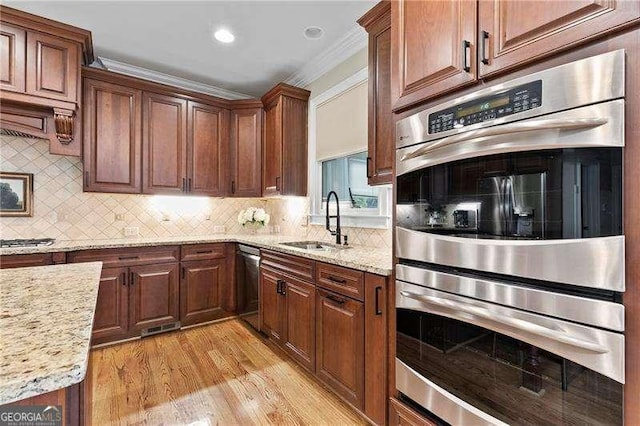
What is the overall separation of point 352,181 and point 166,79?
2467mm

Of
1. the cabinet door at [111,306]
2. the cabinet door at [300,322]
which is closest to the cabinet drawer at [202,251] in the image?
the cabinet door at [111,306]

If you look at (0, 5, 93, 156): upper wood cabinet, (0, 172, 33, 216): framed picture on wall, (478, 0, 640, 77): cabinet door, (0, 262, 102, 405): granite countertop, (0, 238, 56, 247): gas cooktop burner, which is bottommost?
(0, 262, 102, 405): granite countertop

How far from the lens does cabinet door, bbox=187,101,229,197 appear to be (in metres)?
3.45

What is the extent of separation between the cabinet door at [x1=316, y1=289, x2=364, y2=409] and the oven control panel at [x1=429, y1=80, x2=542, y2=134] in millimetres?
1042

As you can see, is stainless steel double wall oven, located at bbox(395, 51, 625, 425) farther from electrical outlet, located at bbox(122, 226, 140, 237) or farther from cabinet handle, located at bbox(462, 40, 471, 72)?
electrical outlet, located at bbox(122, 226, 140, 237)

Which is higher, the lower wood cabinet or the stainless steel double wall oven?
the stainless steel double wall oven

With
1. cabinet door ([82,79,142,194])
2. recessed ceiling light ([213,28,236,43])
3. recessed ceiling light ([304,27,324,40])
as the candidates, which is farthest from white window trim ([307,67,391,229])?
cabinet door ([82,79,142,194])

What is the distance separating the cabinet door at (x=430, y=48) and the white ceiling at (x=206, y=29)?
1.09 m

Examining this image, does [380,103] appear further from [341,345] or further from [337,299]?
[341,345]

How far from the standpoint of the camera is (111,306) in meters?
2.80

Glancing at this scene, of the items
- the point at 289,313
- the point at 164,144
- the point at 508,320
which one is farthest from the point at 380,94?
the point at 164,144

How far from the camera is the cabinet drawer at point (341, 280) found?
1757mm

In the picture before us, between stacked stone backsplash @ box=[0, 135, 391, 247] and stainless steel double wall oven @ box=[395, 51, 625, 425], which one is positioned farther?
stacked stone backsplash @ box=[0, 135, 391, 247]

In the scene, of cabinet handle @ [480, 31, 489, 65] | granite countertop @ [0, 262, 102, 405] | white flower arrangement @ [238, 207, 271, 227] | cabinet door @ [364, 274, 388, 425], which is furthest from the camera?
white flower arrangement @ [238, 207, 271, 227]
